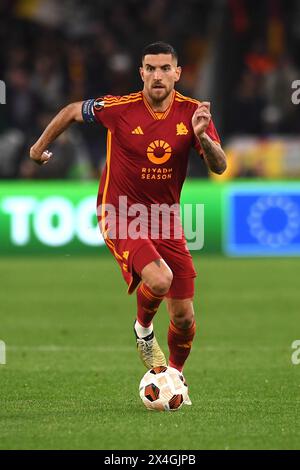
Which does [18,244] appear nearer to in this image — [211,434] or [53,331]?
[53,331]

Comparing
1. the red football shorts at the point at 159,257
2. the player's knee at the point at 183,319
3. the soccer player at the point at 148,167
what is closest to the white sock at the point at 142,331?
the soccer player at the point at 148,167

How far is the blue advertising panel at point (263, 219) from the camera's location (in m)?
16.8

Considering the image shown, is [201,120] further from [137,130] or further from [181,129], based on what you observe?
[137,130]

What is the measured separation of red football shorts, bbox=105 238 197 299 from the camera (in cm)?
761

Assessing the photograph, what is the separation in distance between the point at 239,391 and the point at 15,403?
1570 mm

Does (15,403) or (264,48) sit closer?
(15,403)

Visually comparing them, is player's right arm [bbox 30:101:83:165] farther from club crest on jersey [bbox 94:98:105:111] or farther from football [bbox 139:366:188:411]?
football [bbox 139:366:188:411]

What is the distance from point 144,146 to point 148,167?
0.44 ft

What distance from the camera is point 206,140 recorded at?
7414 millimetres

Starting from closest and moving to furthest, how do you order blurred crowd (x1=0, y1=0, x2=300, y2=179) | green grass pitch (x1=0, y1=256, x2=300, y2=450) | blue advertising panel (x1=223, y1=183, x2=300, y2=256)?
1. green grass pitch (x1=0, y1=256, x2=300, y2=450)
2. blue advertising panel (x1=223, y1=183, x2=300, y2=256)
3. blurred crowd (x1=0, y1=0, x2=300, y2=179)

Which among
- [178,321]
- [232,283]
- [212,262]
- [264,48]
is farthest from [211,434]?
[264,48]

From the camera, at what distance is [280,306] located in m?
13.5

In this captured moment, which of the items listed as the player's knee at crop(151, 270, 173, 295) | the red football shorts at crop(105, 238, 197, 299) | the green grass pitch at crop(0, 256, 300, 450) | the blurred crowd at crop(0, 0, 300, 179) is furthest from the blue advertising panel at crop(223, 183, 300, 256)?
the player's knee at crop(151, 270, 173, 295)

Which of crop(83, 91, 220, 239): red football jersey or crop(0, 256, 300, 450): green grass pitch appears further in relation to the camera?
crop(83, 91, 220, 239): red football jersey
